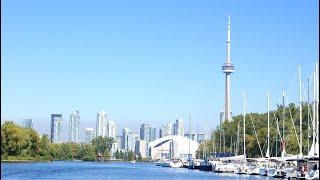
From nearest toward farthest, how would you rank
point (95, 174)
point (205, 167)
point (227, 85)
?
point (95, 174), point (205, 167), point (227, 85)

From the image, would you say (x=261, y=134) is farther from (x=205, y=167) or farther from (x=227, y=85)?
(x=227, y=85)

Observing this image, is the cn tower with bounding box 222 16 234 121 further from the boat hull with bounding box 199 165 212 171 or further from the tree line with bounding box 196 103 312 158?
the boat hull with bounding box 199 165 212 171

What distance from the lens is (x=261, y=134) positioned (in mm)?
106438

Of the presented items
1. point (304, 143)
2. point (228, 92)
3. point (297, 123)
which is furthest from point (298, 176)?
point (228, 92)

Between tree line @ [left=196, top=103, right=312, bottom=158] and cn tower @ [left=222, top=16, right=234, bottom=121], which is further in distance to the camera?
cn tower @ [left=222, top=16, right=234, bottom=121]

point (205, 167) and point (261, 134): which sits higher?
point (261, 134)

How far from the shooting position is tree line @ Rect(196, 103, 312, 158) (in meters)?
87.9

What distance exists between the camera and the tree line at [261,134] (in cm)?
8788

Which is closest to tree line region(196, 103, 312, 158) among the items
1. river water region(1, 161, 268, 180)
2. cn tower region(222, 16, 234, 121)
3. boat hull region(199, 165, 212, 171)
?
boat hull region(199, 165, 212, 171)

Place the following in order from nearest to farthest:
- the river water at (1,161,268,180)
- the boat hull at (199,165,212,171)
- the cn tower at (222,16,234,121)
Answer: the river water at (1,161,268,180) → the boat hull at (199,165,212,171) → the cn tower at (222,16,234,121)

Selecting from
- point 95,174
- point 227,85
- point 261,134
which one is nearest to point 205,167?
point 261,134

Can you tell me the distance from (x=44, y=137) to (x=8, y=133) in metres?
37.0

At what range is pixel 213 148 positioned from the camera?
450ft

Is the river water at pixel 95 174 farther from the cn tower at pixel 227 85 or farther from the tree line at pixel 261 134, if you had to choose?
the cn tower at pixel 227 85
